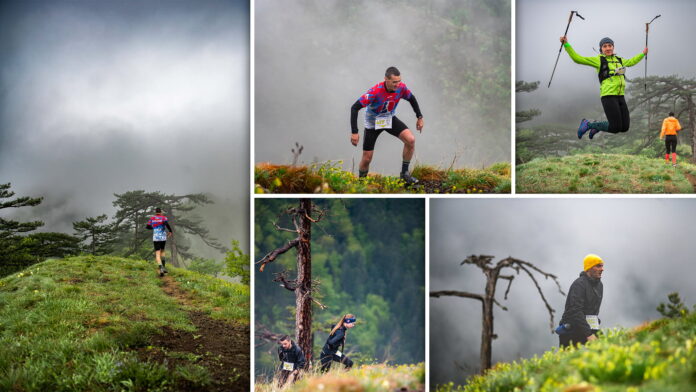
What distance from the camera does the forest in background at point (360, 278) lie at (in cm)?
591

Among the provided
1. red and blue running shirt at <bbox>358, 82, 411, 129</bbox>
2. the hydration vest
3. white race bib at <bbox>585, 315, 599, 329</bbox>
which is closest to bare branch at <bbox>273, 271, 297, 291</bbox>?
red and blue running shirt at <bbox>358, 82, 411, 129</bbox>

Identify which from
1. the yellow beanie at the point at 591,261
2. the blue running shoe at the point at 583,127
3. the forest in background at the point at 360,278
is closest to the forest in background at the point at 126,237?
the forest in background at the point at 360,278

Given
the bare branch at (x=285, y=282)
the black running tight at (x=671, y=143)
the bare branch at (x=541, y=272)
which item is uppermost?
the black running tight at (x=671, y=143)

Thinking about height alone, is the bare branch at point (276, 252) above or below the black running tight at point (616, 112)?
below

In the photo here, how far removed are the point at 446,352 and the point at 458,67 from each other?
9.85ft

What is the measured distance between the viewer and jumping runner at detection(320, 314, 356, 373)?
5930mm

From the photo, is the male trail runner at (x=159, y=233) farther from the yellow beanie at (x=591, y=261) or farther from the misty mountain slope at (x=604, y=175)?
the yellow beanie at (x=591, y=261)

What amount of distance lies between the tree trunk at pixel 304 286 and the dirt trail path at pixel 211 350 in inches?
28.4

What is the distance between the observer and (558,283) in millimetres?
5832

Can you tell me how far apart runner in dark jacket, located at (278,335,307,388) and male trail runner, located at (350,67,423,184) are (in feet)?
6.31

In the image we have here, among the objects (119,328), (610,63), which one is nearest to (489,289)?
(610,63)

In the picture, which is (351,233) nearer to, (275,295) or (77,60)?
(275,295)

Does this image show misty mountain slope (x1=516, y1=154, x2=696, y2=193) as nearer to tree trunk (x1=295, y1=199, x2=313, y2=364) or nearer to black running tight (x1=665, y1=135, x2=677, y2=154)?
black running tight (x1=665, y1=135, x2=677, y2=154)

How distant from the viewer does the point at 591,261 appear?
5828 millimetres
